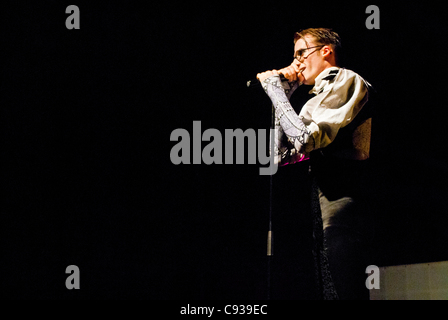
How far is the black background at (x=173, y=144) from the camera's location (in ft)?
7.16

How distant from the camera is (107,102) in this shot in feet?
7.66

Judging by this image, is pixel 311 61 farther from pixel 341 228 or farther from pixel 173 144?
pixel 173 144

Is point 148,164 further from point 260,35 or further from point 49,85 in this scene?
point 260,35

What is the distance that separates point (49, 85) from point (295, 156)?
1.54 metres

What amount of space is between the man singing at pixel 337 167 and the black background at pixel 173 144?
1.03 metres

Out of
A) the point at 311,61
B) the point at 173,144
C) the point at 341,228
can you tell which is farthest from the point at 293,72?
the point at 173,144

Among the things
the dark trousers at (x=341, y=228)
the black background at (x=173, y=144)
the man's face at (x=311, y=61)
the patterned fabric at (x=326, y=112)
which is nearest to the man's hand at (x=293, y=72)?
the man's face at (x=311, y=61)

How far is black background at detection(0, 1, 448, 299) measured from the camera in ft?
7.16

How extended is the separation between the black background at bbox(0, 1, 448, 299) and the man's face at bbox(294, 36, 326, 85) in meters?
0.80

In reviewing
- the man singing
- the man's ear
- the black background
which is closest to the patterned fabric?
the man singing

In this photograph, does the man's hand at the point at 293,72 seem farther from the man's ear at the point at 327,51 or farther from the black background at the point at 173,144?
the black background at the point at 173,144

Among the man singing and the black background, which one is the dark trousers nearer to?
the man singing

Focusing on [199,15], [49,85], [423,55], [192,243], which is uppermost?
[199,15]

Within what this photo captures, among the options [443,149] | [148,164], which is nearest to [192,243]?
[148,164]
